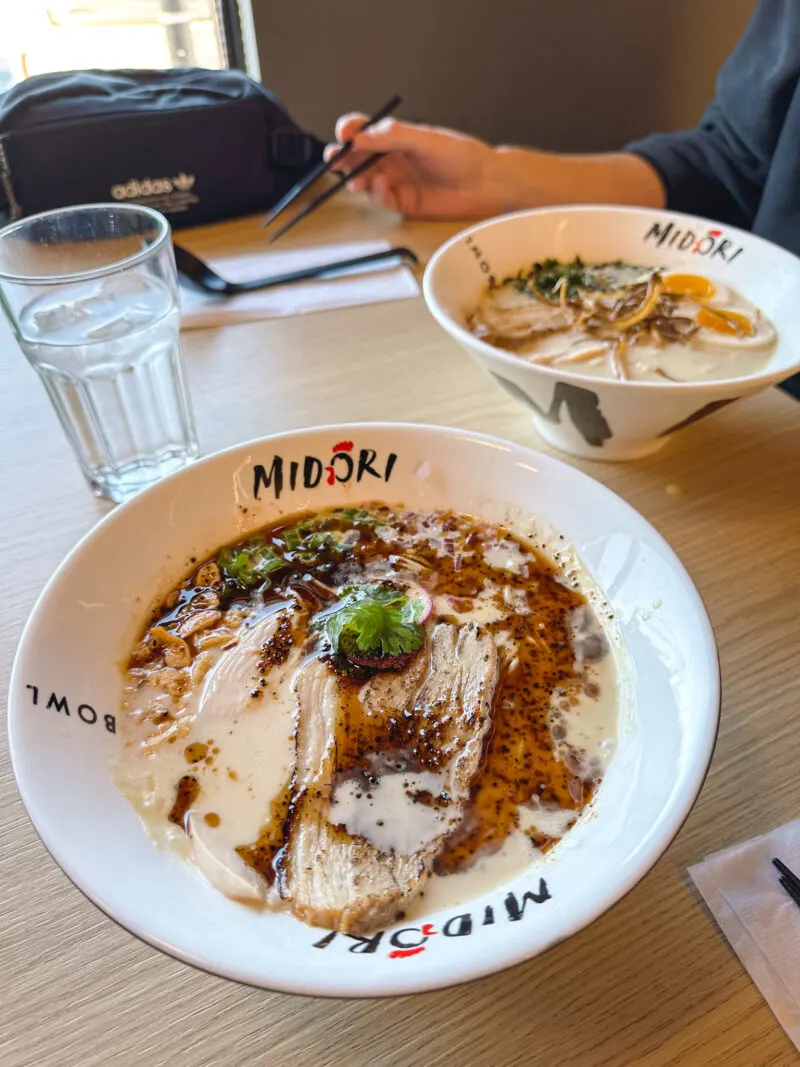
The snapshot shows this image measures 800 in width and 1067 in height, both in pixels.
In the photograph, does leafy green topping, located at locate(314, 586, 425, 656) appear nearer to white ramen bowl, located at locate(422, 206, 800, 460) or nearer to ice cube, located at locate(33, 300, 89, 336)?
white ramen bowl, located at locate(422, 206, 800, 460)

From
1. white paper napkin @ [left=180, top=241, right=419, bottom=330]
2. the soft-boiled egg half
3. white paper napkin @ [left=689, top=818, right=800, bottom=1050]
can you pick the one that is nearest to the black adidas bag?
white paper napkin @ [left=180, top=241, right=419, bottom=330]

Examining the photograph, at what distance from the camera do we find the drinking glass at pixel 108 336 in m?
0.99

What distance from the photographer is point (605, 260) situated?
1.40 metres

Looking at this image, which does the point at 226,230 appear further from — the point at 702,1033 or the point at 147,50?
the point at 147,50

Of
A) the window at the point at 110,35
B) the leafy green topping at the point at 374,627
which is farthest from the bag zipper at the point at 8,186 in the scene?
the window at the point at 110,35

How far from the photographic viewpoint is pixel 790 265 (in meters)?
1.17

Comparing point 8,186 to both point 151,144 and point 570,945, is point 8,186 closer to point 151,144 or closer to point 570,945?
point 151,144

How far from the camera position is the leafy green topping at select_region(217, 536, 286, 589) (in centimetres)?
86

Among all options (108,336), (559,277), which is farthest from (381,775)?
(559,277)

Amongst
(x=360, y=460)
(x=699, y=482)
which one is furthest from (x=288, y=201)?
(x=699, y=482)

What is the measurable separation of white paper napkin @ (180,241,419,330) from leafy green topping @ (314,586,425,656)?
0.82 m

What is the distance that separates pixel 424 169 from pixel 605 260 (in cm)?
55

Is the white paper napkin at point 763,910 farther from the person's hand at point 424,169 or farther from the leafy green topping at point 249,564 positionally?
the person's hand at point 424,169

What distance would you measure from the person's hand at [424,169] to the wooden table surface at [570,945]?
2.74 feet
